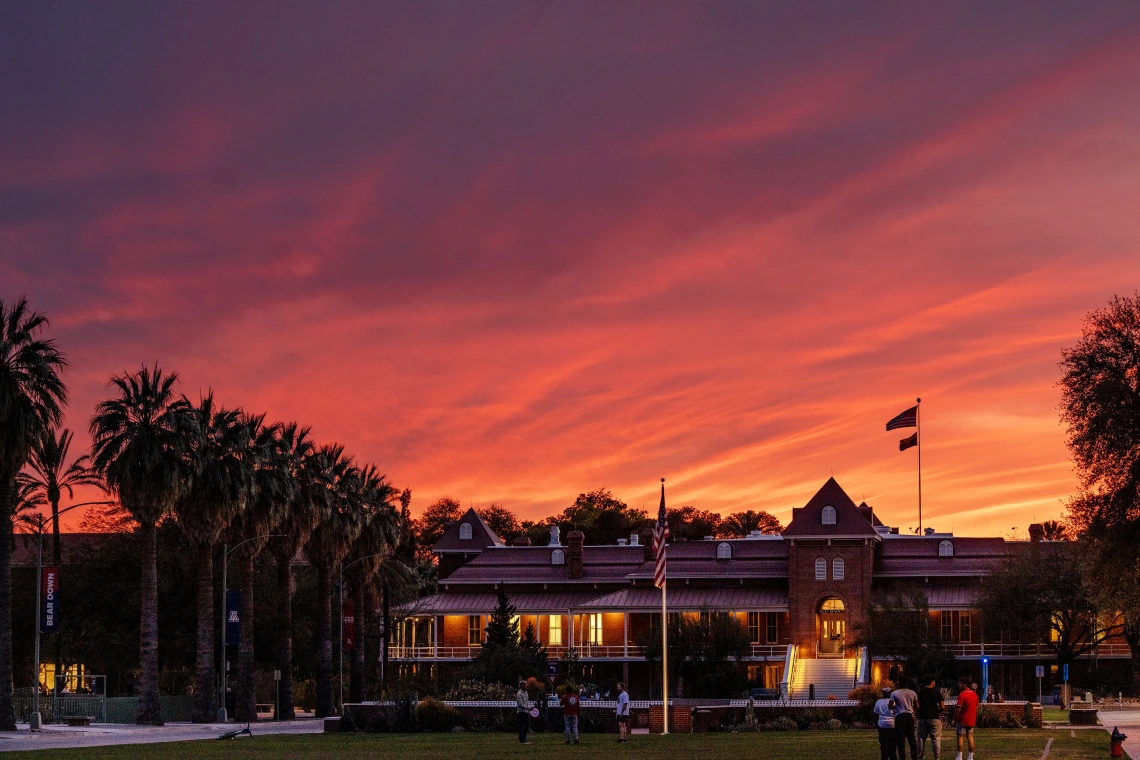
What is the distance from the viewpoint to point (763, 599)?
333 ft

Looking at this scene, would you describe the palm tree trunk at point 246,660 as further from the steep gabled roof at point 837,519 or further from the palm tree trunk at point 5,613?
the steep gabled roof at point 837,519

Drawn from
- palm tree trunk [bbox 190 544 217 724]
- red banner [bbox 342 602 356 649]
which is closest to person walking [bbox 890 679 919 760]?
palm tree trunk [bbox 190 544 217 724]

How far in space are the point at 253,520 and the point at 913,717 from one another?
4400 centimetres

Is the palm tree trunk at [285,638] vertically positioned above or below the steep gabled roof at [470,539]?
below

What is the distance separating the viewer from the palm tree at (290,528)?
71625 millimetres

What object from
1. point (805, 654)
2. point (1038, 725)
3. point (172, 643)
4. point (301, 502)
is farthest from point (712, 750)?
point (805, 654)

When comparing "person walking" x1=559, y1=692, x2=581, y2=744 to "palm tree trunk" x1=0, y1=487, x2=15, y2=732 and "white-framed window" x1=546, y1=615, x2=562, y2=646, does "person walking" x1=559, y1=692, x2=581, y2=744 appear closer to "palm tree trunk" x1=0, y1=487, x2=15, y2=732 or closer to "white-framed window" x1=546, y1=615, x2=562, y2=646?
"palm tree trunk" x1=0, y1=487, x2=15, y2=732

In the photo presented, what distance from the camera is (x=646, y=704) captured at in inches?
2263

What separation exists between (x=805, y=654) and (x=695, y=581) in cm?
1004

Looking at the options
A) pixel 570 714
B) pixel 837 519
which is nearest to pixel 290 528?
pixel 570 714

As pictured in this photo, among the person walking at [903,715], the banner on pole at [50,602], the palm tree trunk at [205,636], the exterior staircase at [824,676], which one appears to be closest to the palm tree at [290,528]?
the palm tree trunk at [205,636]

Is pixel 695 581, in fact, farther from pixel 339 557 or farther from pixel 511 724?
pixel 511 724

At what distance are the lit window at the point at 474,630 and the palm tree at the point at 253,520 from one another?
37523 millimetres

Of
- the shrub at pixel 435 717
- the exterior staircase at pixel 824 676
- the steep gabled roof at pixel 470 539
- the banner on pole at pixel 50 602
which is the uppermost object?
the steep gabled roof at pixel 470 539
